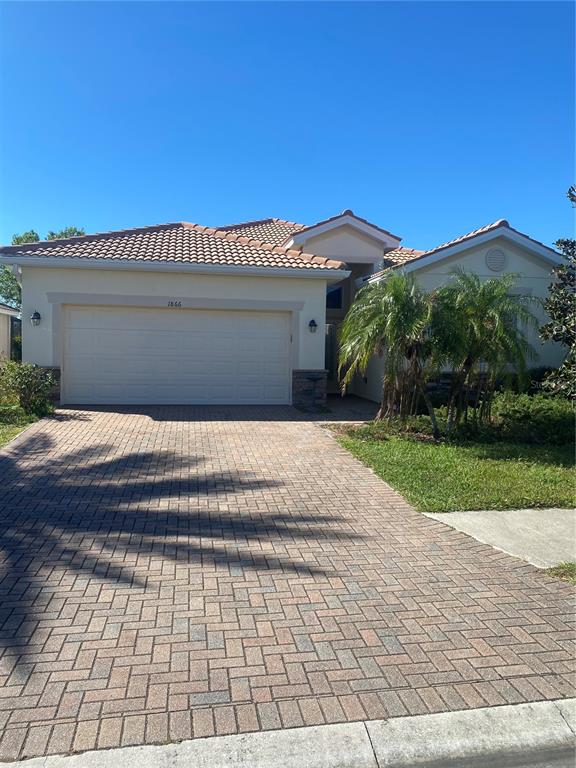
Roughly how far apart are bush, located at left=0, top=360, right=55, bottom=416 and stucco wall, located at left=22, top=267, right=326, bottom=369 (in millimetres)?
1089

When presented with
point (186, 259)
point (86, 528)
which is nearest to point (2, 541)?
point (86, 528)

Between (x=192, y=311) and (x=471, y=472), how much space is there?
8.36m

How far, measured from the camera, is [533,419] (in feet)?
36.6

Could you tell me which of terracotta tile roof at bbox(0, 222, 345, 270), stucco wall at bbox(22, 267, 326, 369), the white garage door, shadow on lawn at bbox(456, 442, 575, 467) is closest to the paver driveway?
shadow on lawn at bbox(456, 442, 575, 467)

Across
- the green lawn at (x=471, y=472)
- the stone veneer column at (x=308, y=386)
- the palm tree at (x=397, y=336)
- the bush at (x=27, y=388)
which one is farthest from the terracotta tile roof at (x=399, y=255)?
the bush at (x=27, y=388)

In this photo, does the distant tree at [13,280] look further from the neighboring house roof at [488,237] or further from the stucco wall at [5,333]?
the neighboring house roof at [488,237]

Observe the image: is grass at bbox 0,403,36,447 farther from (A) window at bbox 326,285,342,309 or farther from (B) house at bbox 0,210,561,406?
(A) window at bbox 326,285,342,309

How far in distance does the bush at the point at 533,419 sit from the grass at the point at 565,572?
5.83m

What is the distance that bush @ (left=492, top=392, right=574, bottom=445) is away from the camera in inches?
420

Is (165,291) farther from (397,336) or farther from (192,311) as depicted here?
(397,336)

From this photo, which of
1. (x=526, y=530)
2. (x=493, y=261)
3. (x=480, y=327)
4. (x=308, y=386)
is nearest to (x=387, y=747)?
(x=526, y=530)

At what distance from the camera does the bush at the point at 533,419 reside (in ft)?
35.0

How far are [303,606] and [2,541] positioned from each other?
2859 mm

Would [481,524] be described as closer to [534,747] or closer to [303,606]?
[303,606]
